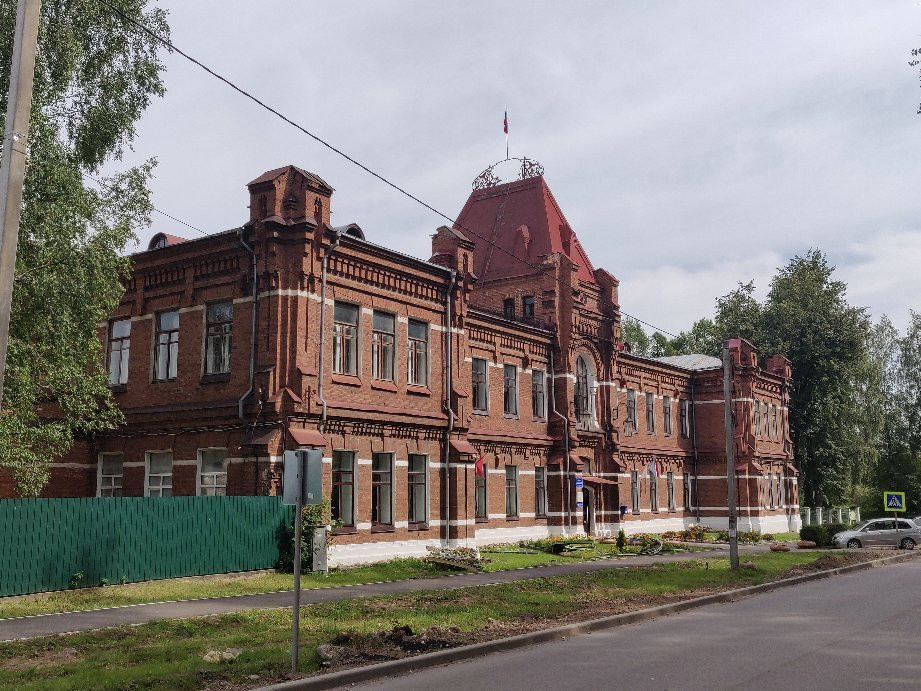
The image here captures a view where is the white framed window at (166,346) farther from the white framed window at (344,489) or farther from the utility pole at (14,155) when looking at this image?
the utility pole at (14,155)

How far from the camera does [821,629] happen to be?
1366cm

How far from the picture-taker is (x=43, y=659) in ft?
34.2

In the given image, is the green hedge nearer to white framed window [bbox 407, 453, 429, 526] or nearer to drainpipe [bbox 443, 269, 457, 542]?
drainpipe [bbox 443, 269, 457, 542]

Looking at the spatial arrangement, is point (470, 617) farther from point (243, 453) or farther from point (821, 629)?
point (243, 453)

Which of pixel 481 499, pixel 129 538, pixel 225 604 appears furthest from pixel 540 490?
pixel 225 604

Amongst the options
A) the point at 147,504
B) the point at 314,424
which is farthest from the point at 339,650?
the point at 314,424

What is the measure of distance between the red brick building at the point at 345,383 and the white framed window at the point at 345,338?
0.06 m

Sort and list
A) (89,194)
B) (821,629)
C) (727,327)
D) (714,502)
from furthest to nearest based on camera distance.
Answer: (727,327)
(714,502)
(89,194)
(821,629)

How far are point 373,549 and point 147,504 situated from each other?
7.25m

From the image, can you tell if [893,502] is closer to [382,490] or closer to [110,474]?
[382,490]

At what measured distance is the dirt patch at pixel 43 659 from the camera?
1002 cm

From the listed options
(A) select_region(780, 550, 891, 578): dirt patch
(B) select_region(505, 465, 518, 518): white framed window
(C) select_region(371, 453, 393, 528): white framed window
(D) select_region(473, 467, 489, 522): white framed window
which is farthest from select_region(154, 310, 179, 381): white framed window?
(A) select_region(780, 550, 891, 578): dirt patch

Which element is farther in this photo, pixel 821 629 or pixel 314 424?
pixel 314 424

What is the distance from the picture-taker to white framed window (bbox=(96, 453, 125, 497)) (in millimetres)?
25828
